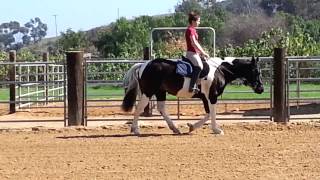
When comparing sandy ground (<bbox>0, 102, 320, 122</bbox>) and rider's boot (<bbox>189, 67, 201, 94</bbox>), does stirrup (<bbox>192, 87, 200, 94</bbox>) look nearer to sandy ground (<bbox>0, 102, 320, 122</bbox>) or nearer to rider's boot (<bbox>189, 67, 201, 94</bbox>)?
rider's boot (<bbox>189, 67, 201, 94</bbox>)

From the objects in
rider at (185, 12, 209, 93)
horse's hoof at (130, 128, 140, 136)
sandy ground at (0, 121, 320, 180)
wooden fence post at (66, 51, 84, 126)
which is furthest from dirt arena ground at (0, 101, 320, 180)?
rider at (185, 12, 209, 93)

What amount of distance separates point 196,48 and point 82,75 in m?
3.24

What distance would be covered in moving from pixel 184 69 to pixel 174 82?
0.35 metres

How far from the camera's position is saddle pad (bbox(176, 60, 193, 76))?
42.2ft

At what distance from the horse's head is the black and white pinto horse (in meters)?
0.02

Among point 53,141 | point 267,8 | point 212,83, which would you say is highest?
point 267,8

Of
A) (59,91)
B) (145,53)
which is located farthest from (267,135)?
(59,91)

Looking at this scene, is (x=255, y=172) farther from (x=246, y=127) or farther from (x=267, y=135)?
(x=246, y=127)

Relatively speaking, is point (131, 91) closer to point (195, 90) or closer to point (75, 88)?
point (195, 90)

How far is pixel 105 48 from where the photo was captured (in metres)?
56.8

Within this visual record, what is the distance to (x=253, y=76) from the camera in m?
13.7

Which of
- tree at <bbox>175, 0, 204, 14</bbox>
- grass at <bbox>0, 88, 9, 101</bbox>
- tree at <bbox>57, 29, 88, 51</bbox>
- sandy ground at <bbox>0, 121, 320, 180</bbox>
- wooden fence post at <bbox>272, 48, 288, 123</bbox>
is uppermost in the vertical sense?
tree at <bbox>175, 0, 204, 14</bbox>

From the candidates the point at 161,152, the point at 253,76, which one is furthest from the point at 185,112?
the point at 161,152

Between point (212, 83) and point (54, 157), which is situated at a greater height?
point (212, 83)
